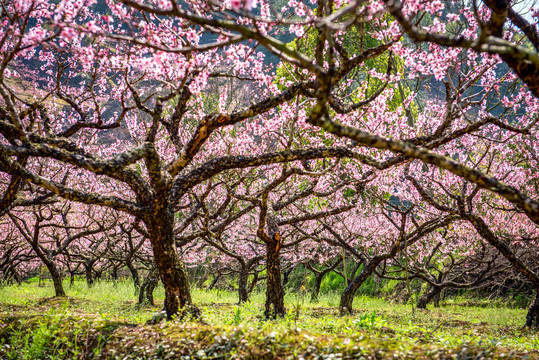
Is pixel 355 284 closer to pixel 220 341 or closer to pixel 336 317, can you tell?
pixel 336 317

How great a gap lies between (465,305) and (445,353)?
1210cm

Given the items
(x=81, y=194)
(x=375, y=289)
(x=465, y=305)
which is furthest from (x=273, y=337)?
(x=375, y=289)

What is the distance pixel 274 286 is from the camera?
753 cm

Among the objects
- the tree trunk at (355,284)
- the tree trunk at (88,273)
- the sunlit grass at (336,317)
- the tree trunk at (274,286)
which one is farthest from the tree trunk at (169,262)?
the tree trunk at (88,273)

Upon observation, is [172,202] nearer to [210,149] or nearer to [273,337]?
[273,337]

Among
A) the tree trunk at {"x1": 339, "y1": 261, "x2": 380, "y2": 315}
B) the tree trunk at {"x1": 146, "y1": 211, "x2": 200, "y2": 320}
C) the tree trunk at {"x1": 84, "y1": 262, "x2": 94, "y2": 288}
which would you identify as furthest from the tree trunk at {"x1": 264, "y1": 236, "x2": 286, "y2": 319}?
the tree trunk at {"x1": 84, "y1": 262, "x2": 94, "y2": 288}

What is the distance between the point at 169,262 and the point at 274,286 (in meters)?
2.75

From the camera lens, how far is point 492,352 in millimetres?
3797

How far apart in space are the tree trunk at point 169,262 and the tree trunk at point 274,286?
2.23m

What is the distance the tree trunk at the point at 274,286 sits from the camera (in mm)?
7449

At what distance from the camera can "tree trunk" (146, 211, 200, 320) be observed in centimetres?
550

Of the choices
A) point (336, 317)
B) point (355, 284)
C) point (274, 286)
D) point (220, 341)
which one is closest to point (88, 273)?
point (274, 286)

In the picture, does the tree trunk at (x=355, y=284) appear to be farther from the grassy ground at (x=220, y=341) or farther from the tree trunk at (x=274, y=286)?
the grassy ground at (x=220, y=341)

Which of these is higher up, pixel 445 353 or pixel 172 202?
pixel 172 202
